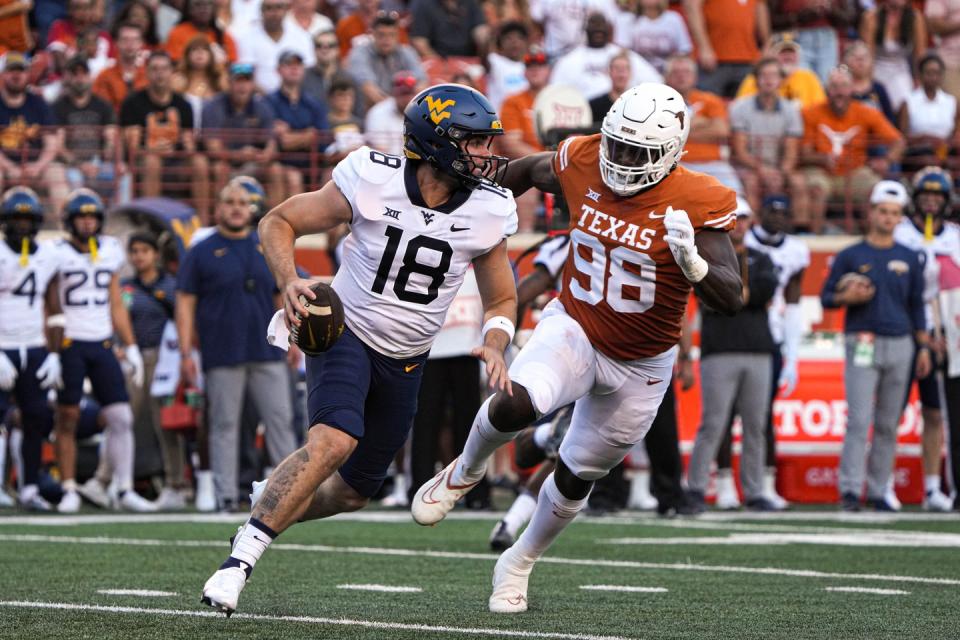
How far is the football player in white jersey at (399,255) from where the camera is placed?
5598mm

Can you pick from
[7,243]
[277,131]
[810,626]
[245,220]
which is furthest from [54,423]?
[810,626]

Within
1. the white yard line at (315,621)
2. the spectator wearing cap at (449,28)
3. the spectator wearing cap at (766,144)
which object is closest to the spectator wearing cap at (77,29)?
the spectator wearing cap at (449,28)

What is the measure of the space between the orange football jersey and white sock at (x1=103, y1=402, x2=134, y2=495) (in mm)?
5700

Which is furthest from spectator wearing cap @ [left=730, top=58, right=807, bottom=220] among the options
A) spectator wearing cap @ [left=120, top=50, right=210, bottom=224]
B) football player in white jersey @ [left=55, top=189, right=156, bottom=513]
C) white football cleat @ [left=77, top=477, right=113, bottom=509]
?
white football cleat @ [left=77, top=477, right=113, bottom=509]

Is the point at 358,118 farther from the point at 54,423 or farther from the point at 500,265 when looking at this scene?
the point at 500,265

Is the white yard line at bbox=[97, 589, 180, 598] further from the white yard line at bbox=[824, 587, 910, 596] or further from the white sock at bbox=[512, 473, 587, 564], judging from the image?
the white yard line at bbox=[824, 587, 910, 596]

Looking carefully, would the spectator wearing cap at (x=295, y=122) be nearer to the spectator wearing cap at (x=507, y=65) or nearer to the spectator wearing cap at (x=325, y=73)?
the spectator wearing cap at (x=325, y=73)

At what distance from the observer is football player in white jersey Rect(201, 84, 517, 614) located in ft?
18.4

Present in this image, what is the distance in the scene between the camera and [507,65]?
14.8 metres

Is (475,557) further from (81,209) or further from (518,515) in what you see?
(81,209)

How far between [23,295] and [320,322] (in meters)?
6.31

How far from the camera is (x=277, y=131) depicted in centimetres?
1384

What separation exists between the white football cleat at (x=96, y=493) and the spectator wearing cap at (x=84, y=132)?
10.1 ft

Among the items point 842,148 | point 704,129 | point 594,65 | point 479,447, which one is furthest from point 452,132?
point 842,148
